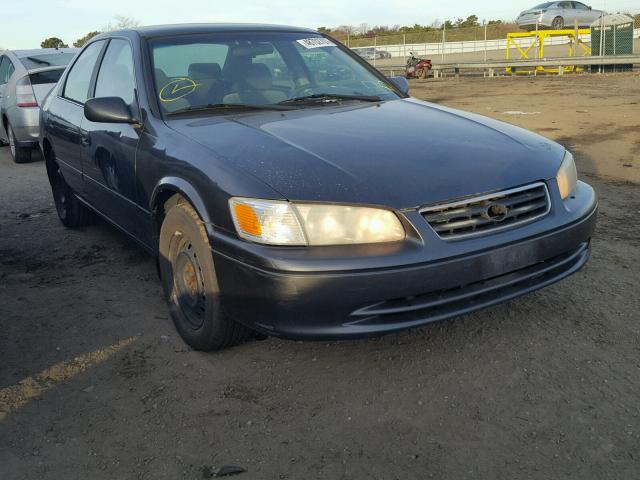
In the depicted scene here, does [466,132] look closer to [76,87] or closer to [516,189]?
[516,189]

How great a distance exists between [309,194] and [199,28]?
2.02 metres

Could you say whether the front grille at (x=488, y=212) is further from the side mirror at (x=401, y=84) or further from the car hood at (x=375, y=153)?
the side mirror at (x=401, y=84)

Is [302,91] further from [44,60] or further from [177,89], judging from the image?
[44,60]

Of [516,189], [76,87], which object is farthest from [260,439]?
[76,87]

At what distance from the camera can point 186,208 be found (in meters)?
3.06

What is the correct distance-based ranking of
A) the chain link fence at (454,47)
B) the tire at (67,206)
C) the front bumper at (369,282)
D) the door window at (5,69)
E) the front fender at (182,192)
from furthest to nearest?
the chain link fence at (454,47)
the door window at (5,69)
the tire at (67,206)
the front fender at (182,192)
the front bumper at (369,282)

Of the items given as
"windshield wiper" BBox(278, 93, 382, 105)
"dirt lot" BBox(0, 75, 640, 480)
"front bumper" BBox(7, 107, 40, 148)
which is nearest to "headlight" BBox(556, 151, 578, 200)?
"dirt lot" BBox(0, 75, 640, 480)

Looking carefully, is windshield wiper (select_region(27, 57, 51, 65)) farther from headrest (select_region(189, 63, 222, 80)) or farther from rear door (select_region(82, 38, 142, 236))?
headrest (select_region(189, 63, 222, 80))

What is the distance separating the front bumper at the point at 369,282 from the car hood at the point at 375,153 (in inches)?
8.7

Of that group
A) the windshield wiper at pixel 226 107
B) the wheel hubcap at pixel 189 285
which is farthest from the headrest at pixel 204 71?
Answer: the wheel hubcap at pixel 189 285

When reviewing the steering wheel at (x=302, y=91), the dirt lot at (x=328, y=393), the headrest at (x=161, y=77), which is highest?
the headrest at (x=161, y=77)

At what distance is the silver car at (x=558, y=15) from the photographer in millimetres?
29344

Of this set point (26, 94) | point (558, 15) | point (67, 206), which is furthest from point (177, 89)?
point (558, 15)

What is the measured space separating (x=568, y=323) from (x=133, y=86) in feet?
8.82
